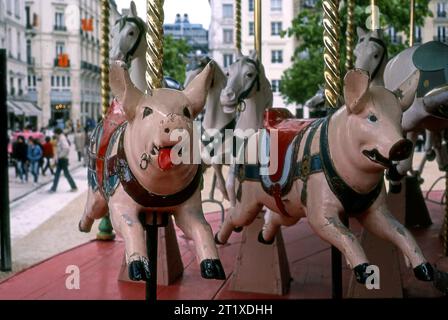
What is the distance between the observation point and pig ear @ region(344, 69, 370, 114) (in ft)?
6.26

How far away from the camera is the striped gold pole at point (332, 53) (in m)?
2.55

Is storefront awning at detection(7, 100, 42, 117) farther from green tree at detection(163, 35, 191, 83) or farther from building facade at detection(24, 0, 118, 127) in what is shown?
green tree at detection(163, 35, 191, 83)

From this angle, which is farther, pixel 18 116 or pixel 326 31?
pixel 18 116

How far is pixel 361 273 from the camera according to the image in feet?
6.26

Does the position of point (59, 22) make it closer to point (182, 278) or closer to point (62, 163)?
point (62, 163)

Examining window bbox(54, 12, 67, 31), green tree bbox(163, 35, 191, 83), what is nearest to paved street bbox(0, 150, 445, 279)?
green tree bbox(163, 35, 191, 83)

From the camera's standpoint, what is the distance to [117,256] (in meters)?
4.83

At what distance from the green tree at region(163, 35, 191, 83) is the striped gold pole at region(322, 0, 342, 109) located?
18340 mm

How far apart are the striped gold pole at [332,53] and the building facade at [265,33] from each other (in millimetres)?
7747

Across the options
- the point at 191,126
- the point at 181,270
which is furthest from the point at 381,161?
Answer: the point at 181,270

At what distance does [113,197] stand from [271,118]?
1127 millimetres

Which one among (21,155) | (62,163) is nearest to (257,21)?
(62,163)

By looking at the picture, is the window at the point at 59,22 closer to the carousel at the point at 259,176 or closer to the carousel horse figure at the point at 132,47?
the carousel at the point at 259,176

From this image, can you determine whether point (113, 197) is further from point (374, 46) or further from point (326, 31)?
point (374, 46)
